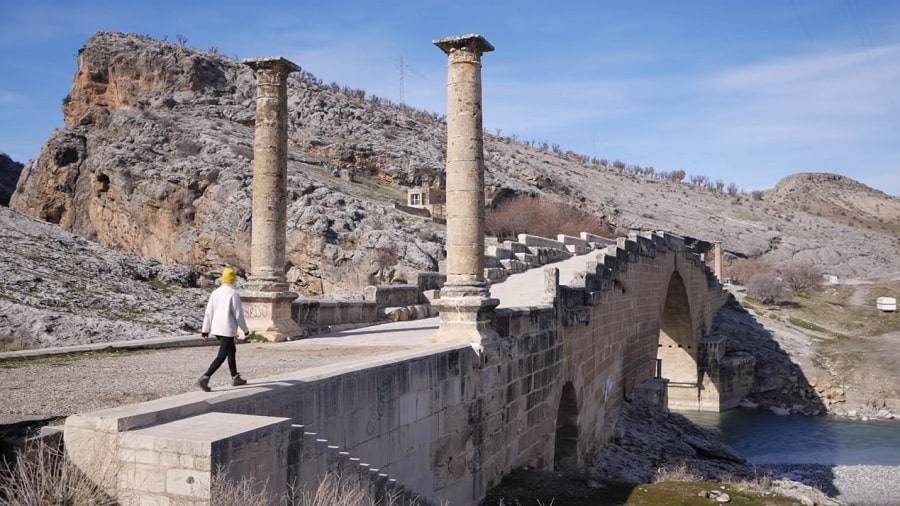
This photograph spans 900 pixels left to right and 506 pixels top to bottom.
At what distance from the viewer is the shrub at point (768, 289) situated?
41156 mm

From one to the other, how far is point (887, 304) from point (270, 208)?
3701 cm

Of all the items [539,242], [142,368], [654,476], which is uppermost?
[539,242]

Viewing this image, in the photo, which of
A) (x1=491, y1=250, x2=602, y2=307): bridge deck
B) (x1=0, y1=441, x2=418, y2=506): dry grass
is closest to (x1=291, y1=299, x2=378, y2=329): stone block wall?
(x1=491, y1=250, x2=602, y2=307): bridge deck

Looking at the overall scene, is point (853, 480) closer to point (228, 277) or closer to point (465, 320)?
point (465, 320)

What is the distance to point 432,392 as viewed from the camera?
8.65m

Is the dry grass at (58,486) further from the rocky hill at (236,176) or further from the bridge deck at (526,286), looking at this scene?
the rocky hill at (236,176)

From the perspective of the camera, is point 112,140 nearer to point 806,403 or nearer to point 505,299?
point 505,299

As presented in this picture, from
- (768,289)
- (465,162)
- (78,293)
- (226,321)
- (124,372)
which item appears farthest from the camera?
(768,289)

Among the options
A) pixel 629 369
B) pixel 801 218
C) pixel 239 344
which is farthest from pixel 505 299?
pixel 801 218

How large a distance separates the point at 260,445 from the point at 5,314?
344 inches

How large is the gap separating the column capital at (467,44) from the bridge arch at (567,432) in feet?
21.8

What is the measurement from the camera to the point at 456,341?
9.80 metres

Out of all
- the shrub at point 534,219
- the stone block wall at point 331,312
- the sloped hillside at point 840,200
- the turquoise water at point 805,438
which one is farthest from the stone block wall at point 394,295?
the sloped hillside at point 840,200

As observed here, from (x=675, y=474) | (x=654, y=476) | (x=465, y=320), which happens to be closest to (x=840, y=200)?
(x=654, y=476)
